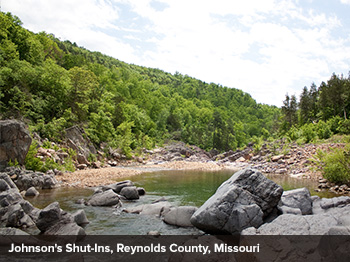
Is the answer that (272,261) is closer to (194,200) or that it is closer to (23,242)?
(23,242)

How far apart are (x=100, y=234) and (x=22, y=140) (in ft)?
39.7

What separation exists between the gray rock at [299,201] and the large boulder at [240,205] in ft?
4.18

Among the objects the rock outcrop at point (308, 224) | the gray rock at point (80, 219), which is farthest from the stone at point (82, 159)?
the rock outcrop at point (308, 224)

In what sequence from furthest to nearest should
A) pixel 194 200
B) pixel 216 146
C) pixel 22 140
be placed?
pixel 216 146, pixel 22 140, pixel 194 200

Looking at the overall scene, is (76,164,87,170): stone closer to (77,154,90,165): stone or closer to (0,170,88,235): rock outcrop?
(77,154,90,165): stone

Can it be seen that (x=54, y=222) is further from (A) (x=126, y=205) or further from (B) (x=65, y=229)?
(A) (x=126, y=205)

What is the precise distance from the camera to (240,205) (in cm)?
959

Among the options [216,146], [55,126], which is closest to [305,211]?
[55,126]

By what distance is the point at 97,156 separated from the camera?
3206cm

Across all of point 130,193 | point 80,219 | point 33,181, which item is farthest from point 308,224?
point 33,181

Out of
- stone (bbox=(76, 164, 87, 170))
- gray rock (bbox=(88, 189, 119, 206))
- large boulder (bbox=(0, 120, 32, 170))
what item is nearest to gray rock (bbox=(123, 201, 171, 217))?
gray rock (bbox=(88, 189, 119, 206))

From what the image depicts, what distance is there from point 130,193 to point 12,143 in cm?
897

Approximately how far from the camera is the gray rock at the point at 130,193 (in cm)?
1527

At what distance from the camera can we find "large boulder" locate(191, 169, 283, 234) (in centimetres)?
933
